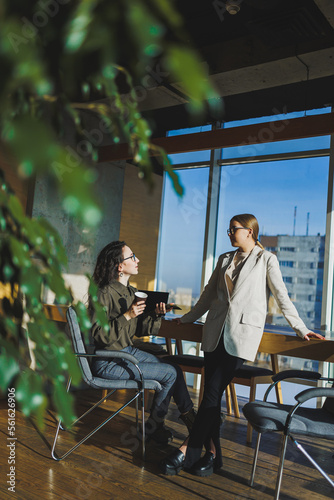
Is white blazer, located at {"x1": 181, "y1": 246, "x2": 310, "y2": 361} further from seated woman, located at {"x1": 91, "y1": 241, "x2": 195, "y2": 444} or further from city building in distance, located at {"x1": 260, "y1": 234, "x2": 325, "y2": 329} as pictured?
city building in distance, located at {"x1": 260, "y1": 234, "x2": 325, "y2": 329}

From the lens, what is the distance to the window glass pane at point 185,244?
6523 millimetres

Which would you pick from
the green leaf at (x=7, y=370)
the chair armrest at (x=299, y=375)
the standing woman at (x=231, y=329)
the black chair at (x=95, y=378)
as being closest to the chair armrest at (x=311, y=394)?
the chair armrest at (x=299, y=375)

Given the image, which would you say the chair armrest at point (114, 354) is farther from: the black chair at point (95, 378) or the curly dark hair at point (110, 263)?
the curly dark hair at point (110, 263)

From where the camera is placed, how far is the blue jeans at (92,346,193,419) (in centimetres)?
316

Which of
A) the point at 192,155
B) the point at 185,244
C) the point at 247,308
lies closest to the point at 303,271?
the point at 185,244

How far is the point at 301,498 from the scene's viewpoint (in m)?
2.72

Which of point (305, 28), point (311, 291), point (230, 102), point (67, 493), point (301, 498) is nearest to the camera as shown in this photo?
point (67, 493)

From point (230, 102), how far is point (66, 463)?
188 inches

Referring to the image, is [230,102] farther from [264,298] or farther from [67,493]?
[67,493]

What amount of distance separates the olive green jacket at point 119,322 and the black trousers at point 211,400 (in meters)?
0.64

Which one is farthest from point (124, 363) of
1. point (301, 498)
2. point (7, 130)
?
point (7, 130)

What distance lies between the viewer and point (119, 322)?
3.18 m

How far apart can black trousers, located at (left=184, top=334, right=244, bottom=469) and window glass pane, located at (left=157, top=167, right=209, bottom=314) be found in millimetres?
3521

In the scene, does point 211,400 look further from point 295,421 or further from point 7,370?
point 7,370
